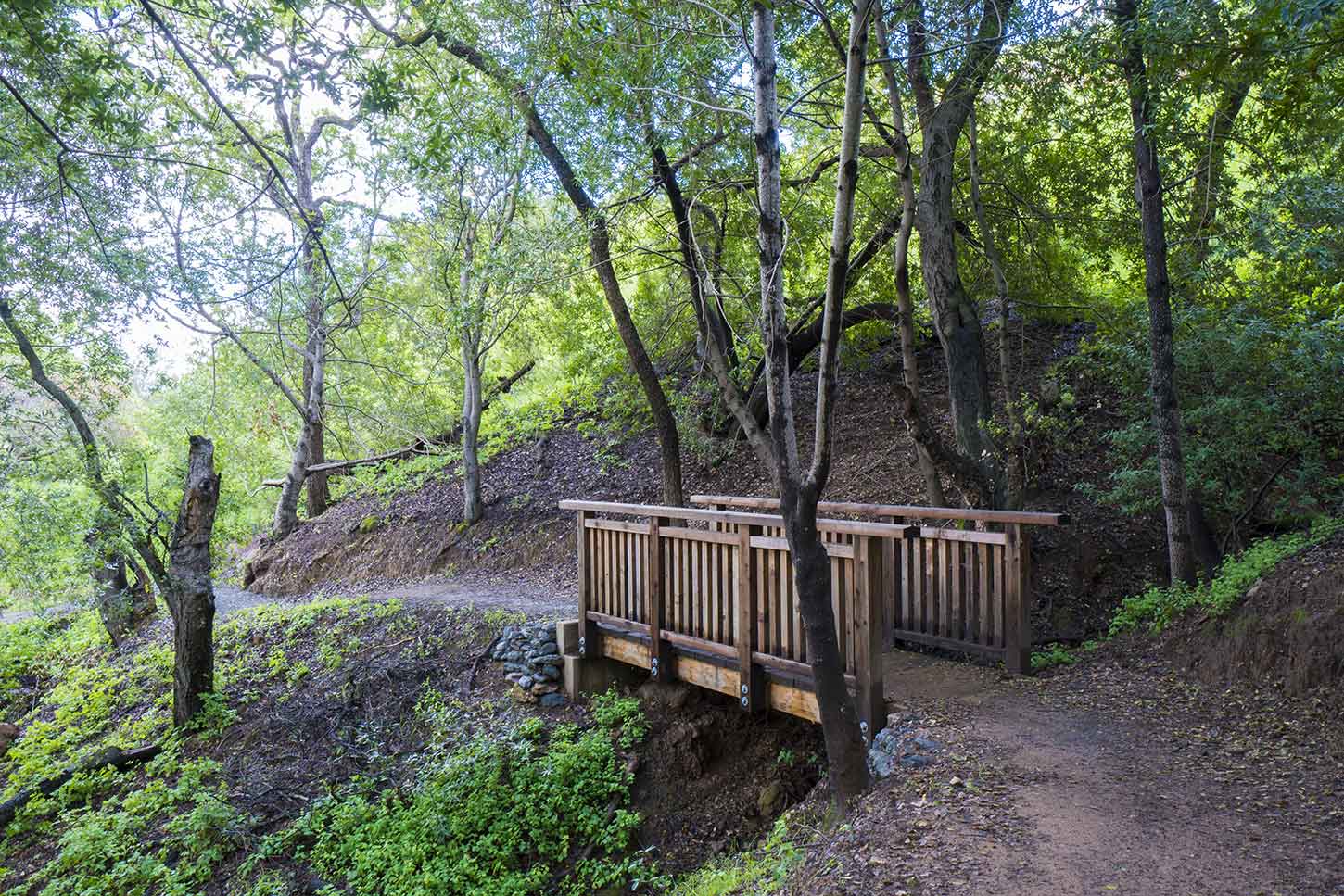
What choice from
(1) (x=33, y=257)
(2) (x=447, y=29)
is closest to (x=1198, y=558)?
(2) (x=447, y=29)

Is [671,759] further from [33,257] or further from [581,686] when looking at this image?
[33,257]

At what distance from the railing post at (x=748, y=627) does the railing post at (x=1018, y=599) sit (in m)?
1.79

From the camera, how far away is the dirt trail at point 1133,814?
2.98 m

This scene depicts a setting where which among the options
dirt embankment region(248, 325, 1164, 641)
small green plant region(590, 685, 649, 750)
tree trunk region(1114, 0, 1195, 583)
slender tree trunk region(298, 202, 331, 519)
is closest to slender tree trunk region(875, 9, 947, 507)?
dirt embankment region(248, 325, 1164, 641)

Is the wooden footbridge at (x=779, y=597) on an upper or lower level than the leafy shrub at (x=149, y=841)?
upper

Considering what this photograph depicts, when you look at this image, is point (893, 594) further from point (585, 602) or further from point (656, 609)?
point (585, 602)

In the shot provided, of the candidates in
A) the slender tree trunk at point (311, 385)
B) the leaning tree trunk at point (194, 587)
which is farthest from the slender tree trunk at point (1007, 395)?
the leaning tree trunk at point (194, 587)

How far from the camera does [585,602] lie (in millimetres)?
7398

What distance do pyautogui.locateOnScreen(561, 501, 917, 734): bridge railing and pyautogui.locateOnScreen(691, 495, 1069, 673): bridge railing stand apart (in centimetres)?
20

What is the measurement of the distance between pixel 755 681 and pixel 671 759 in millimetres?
1251

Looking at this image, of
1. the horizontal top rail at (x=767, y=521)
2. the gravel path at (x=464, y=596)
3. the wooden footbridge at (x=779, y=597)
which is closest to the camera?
the wooden footbridge at (x=779, y=597)

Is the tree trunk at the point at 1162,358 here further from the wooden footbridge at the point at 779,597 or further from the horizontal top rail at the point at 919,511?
the wooden footbridge at the point at 779,597

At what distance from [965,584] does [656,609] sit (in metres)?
2.44

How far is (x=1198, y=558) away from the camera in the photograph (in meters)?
6.69
